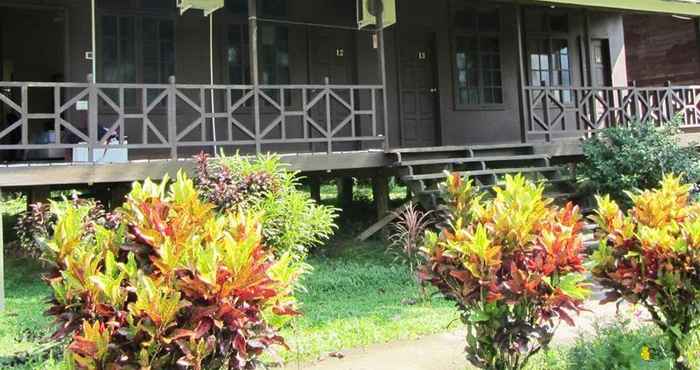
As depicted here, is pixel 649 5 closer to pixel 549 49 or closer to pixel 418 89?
pixel 549 49

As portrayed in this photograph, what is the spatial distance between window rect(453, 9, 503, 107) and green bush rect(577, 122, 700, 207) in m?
2.93

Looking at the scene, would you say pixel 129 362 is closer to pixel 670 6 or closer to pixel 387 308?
pixel 387 308

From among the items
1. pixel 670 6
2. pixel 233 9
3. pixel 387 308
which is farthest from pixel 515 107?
pixel 387 308

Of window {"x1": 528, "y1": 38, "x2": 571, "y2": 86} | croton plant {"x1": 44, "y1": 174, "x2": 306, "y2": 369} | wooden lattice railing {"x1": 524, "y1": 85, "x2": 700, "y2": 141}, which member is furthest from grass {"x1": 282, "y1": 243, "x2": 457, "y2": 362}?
window {"x1": 528, "y1": 38, "x2": 571, "y2": 86}

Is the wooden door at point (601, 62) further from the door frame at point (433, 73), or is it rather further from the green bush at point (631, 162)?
the door frame at point (433, 73)

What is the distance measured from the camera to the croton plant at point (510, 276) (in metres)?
3.44

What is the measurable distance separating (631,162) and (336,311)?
20.2ft

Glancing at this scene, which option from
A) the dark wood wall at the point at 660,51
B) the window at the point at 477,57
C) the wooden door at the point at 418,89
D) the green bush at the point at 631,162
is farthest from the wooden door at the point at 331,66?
the dark wood wall at the point at 660,51

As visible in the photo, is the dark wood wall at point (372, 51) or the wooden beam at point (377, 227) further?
the wooden beam at point (377, 227)

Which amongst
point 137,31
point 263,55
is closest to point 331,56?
point 263,55

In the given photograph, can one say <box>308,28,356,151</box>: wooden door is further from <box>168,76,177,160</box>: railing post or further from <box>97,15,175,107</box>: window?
<box>168,76,177,160</box>: railing post

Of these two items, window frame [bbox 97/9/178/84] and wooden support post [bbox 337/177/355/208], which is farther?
wooden support post [bbox 337/177/355/208]

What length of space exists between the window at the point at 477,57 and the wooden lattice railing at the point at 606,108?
3.19 feet

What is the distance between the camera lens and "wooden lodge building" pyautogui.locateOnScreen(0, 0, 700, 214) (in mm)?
8953
